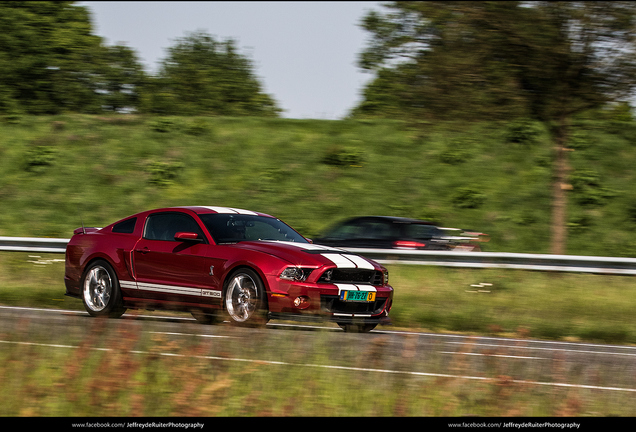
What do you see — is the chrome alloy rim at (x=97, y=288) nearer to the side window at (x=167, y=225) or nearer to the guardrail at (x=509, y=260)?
the side window at (x=167, y=225)

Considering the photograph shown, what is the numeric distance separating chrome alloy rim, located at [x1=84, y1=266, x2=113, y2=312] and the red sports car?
13 millimetres

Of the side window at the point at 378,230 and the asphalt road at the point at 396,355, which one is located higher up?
the asphalt road at the point at 396,355

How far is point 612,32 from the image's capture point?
47.3 ft

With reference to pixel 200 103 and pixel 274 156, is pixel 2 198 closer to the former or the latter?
pixel 274 156

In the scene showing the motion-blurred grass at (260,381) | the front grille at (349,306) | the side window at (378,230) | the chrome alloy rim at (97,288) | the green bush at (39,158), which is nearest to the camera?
the motion-blurred grass at (260,381)

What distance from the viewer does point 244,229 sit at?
1044cm

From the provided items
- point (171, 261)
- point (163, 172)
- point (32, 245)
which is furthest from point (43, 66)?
point (171, 261)

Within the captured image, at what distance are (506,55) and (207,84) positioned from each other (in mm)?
26636

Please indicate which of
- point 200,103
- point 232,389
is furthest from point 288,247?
point 200,103

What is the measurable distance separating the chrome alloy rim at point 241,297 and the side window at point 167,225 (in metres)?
1.16

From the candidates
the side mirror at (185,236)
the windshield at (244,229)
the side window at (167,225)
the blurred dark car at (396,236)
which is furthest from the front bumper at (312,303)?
the blurred dark car at (396,236)

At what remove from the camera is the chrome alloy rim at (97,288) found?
10805mm

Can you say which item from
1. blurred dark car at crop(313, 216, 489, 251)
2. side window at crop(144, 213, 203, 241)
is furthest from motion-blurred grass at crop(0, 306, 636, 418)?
blurred dark car at crop(313, 216, 489, 251)
